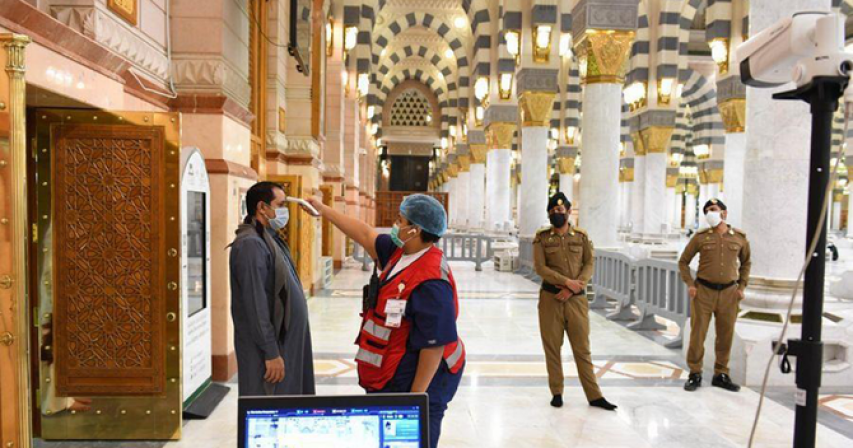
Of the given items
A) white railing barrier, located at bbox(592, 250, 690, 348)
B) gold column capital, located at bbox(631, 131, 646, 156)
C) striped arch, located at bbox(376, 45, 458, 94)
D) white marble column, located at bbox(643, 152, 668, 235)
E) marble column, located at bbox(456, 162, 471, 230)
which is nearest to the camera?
white railing barrier, located at bbox(592, 250, 690, 348)

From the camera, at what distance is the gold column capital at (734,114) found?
43.8 feet

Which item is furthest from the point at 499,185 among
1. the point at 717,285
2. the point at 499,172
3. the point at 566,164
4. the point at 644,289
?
the point at 717,285

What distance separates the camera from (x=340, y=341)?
21.7 feet

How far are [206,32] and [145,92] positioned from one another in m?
0.81

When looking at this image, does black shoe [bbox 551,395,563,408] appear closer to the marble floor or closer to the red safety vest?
the marble floor

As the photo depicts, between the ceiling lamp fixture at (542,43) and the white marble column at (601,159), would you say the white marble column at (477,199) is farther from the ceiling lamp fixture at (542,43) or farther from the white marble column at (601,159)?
the white marble column at (601,159)

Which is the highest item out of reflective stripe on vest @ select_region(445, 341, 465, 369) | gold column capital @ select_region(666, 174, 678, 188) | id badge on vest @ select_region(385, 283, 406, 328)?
gold column capital @ select_region(666, 174, 678, 188)

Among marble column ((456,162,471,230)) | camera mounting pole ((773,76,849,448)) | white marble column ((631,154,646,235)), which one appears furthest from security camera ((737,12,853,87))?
marble column ((456,162,471,230))

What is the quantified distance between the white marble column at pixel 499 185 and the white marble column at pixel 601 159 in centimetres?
783

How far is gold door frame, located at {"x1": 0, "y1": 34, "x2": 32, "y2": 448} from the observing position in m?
2.02

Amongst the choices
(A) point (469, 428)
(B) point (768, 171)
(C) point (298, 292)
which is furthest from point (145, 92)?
(B) point (768, 171)

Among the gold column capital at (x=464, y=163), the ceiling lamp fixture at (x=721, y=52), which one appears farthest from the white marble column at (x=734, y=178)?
the gold column capital at (x=464, y=163)

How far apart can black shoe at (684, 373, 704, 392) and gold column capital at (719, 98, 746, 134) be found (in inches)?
400

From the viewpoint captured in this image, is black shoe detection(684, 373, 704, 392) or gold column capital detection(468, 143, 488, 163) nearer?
black shoe detection(684, 373, 704, 392)
